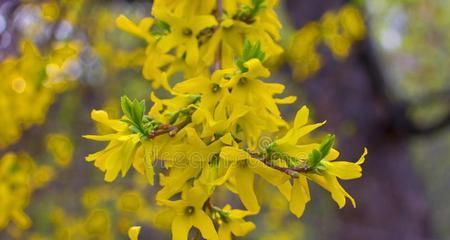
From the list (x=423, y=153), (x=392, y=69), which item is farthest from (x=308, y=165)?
(x=423, y=153)

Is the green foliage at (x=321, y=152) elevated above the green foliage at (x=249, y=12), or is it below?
below

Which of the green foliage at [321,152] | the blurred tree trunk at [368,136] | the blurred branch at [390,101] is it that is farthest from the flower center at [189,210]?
the blurred branch at [390,101]

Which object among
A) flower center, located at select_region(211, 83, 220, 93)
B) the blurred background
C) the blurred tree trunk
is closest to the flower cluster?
flower center, located at select_region(211, 83, 220, 93)

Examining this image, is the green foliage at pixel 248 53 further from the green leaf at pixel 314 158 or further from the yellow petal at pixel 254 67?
the green leaf at pixel 314 158

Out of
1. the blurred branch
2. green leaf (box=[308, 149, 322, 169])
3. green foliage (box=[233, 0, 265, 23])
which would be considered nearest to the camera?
green leaf (box=[308, 149, 322, 169])

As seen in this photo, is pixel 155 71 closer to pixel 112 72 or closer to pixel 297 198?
pixel 297 198

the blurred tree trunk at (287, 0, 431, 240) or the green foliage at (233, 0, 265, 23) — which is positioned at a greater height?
the green foliage at (233, 0, 265, 23)

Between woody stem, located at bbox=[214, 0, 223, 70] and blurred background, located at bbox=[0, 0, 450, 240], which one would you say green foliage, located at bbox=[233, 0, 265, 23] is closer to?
woody stem, located at bbox=[214, 0, 223, 70]

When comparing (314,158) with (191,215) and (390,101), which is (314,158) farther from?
(390,101)
